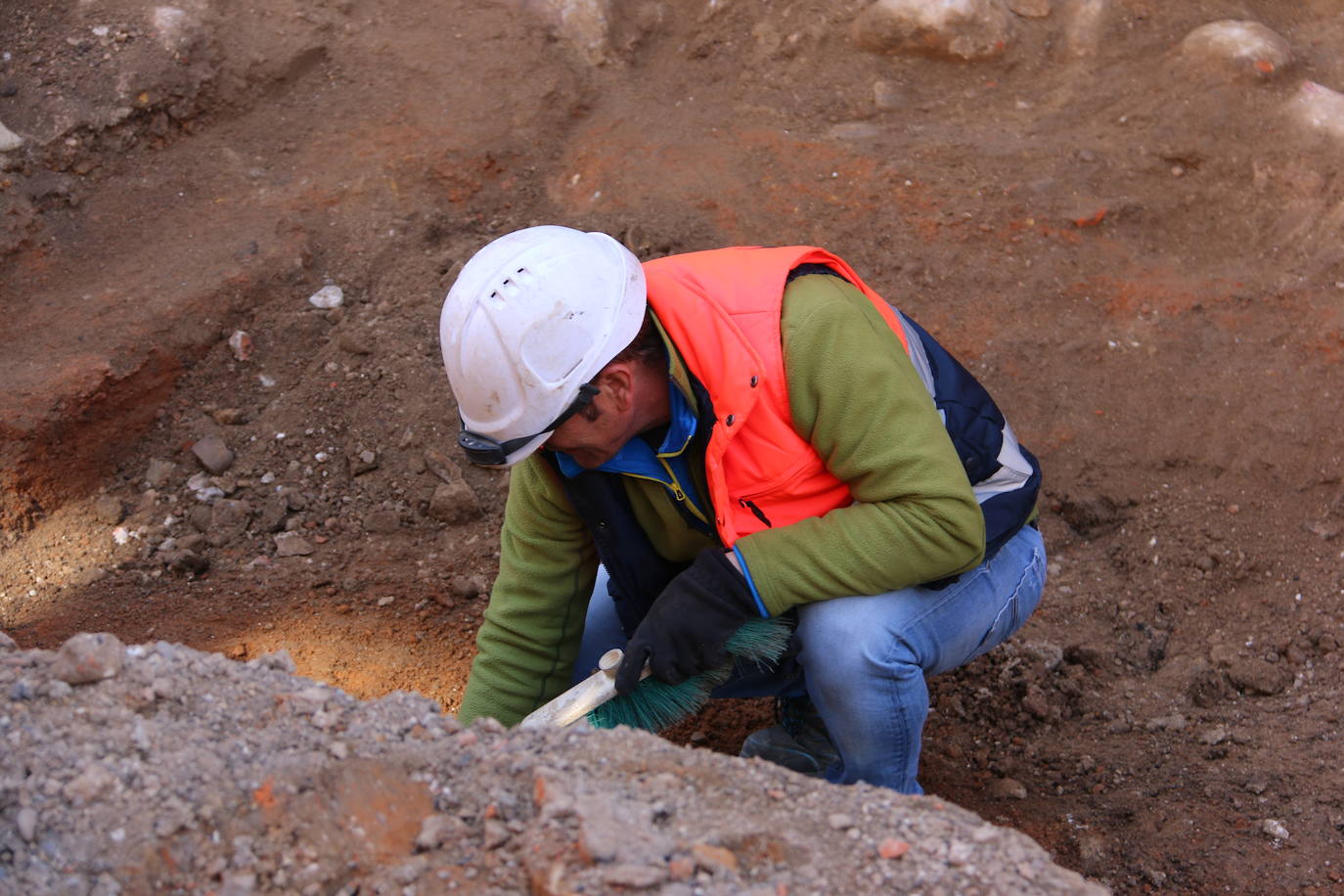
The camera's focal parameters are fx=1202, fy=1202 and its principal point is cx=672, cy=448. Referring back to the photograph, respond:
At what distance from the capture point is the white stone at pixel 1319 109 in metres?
4.38

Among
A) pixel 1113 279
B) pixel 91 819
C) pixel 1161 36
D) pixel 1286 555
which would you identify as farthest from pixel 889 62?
pixel 91 819

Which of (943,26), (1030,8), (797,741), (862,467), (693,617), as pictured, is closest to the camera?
(862,467)

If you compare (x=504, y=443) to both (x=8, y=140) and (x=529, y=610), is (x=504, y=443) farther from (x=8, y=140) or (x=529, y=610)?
(x=8, y=140)

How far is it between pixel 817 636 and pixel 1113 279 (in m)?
2.55

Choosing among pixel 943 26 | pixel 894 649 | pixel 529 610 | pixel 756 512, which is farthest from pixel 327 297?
pixel 894 649

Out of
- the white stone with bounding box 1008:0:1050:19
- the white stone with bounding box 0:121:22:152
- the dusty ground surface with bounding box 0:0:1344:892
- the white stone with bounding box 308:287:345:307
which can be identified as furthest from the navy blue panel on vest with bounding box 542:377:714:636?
the white stone with bounding box 1008:0:1050:19

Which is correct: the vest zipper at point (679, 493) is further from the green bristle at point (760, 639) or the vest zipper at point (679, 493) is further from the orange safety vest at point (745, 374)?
the green bristle at point (760, 639)

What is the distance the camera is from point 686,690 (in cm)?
241

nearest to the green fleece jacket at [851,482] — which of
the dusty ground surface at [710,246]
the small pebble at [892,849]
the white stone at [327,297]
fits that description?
the small pebble at [892,849]

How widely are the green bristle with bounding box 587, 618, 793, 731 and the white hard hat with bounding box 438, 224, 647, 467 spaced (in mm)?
581

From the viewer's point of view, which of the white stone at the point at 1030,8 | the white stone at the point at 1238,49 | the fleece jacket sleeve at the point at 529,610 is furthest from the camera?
the white stone at the point at 1030,8

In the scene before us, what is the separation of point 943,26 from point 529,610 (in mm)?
3459

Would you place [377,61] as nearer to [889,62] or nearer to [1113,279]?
[889,62]

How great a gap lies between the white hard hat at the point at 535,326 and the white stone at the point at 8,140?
3120mm
